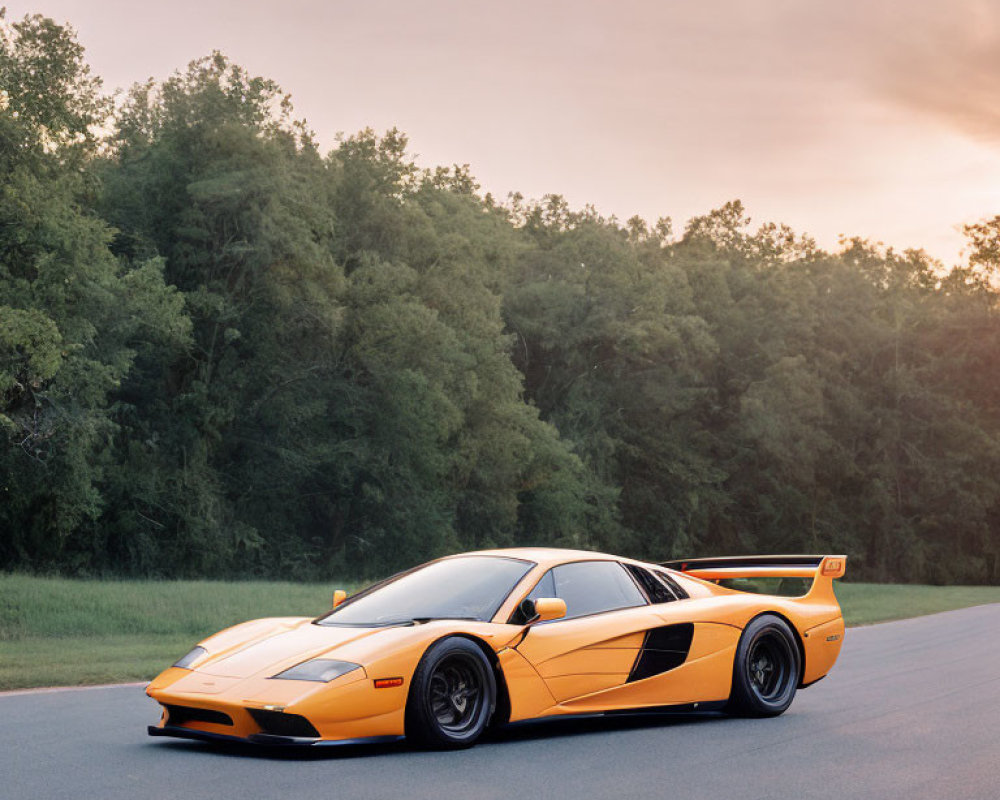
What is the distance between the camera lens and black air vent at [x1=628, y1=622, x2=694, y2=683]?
9.86 metres

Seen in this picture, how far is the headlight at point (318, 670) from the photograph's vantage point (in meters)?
8.18

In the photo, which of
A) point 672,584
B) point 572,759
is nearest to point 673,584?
point 672,584

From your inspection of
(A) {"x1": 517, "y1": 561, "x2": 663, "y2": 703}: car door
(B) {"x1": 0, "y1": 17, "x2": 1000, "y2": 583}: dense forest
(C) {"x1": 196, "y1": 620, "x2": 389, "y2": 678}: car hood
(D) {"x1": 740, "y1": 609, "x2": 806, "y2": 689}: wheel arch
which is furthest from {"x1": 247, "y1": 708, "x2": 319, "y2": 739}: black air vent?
(B) {"x1": 0, "y1": 17, "x2": 1000, "y2": 583}: dense forest

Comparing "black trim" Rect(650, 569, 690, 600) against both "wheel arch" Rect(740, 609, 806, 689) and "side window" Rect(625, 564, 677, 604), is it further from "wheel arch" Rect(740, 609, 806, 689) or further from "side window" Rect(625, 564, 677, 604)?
"wheel arch" Rect(740, 609, 806, 689)

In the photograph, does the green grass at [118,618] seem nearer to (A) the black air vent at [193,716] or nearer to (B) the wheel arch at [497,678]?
(A) the black air vent at [193,716]

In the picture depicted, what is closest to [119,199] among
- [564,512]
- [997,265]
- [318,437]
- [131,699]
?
[318,437]

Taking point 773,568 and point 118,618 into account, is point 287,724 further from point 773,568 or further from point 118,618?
point 118,618

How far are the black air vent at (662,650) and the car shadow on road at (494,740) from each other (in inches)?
13.8

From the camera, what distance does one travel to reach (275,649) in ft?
28.8

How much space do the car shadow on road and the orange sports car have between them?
0.54 ft

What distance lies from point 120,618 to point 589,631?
16.6 m

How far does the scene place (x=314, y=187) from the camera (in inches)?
2034

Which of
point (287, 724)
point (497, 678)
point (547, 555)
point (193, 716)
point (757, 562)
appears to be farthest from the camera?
point (757, 562)

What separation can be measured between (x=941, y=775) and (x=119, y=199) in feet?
140
